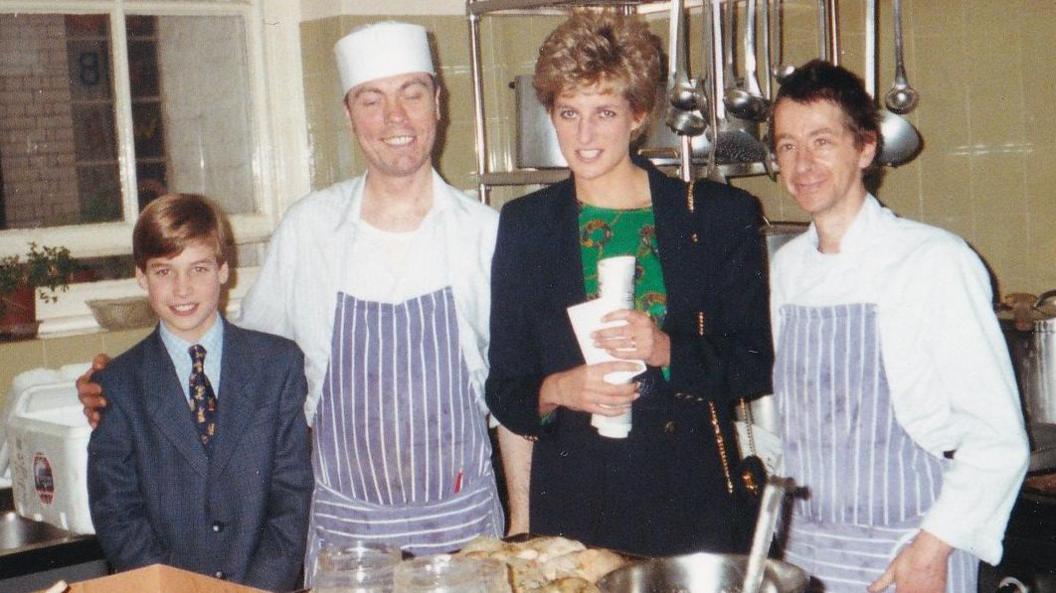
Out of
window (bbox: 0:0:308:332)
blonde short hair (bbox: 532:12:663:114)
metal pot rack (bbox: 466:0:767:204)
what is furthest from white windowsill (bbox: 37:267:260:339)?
blonde short hair (bbox: 532:12:663:114)

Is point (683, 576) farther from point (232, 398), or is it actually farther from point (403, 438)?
point (232, 398)

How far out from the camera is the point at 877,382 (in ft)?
6.24

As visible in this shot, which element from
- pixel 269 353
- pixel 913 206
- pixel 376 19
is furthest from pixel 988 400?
pixel 376 19

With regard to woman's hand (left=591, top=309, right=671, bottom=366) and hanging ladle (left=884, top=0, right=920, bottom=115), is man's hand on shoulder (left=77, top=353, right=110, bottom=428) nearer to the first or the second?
woman's hand (left=591, top=309, right=671, bottom=366)

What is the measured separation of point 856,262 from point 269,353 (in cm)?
110

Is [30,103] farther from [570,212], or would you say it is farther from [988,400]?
[988,400]

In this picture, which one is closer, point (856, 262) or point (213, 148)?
point (856, 262)

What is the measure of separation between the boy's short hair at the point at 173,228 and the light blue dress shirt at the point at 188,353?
5.8 inches

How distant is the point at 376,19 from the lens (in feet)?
12.0

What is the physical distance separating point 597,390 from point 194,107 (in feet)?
8.05

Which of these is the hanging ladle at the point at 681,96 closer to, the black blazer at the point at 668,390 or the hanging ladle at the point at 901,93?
the hanging ladle at the point at 901,93

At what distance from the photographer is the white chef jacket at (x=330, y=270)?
7.42 feet


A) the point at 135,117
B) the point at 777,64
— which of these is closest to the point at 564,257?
the point at 777,64

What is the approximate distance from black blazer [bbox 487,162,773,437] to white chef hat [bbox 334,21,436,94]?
16.2 inches
